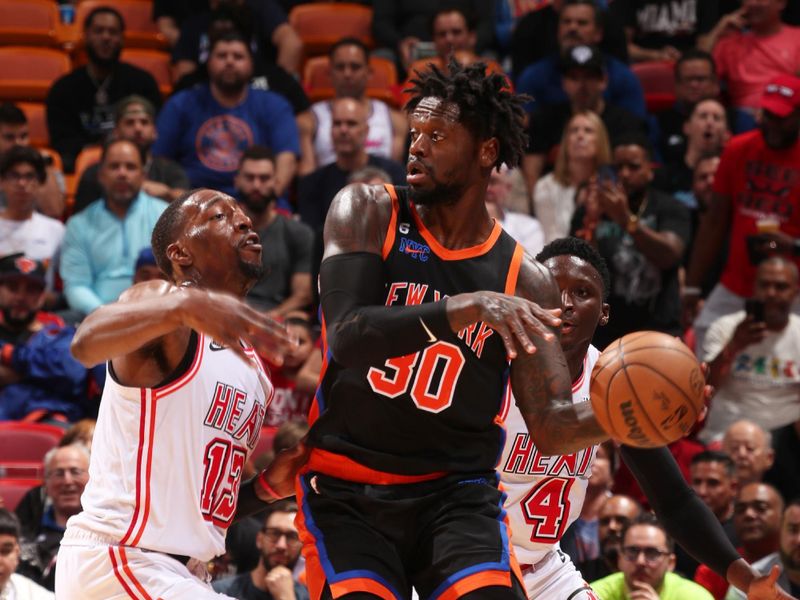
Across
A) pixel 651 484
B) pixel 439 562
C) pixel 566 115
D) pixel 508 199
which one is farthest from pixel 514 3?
pixel 439 562

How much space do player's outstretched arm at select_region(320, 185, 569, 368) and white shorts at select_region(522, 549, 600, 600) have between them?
4.28ft

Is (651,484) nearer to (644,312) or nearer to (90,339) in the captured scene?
(90,339)

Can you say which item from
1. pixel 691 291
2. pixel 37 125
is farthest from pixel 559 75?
pixel 37 125

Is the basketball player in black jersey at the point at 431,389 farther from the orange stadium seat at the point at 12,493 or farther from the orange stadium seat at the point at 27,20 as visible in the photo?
the orange stadium seat at the point at 27,20

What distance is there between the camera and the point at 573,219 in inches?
377

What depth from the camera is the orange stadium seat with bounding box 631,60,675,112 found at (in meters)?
12.3

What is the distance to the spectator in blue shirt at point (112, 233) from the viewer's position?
9641 mm

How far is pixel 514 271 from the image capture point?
4.53 meters

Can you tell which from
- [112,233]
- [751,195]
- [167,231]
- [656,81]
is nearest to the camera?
[167,231]

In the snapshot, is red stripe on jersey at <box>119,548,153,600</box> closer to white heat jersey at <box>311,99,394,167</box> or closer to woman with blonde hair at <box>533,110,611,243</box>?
woman with blonde hair at <box>533,110,611,243</box>

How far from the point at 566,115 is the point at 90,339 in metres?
7.40

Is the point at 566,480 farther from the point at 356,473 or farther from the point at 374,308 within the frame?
the point at 374,308

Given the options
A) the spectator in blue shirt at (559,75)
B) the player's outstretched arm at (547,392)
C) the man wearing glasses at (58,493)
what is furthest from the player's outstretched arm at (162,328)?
the spectator in blue shirt at (559,75)

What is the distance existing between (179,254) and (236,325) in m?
1.05
